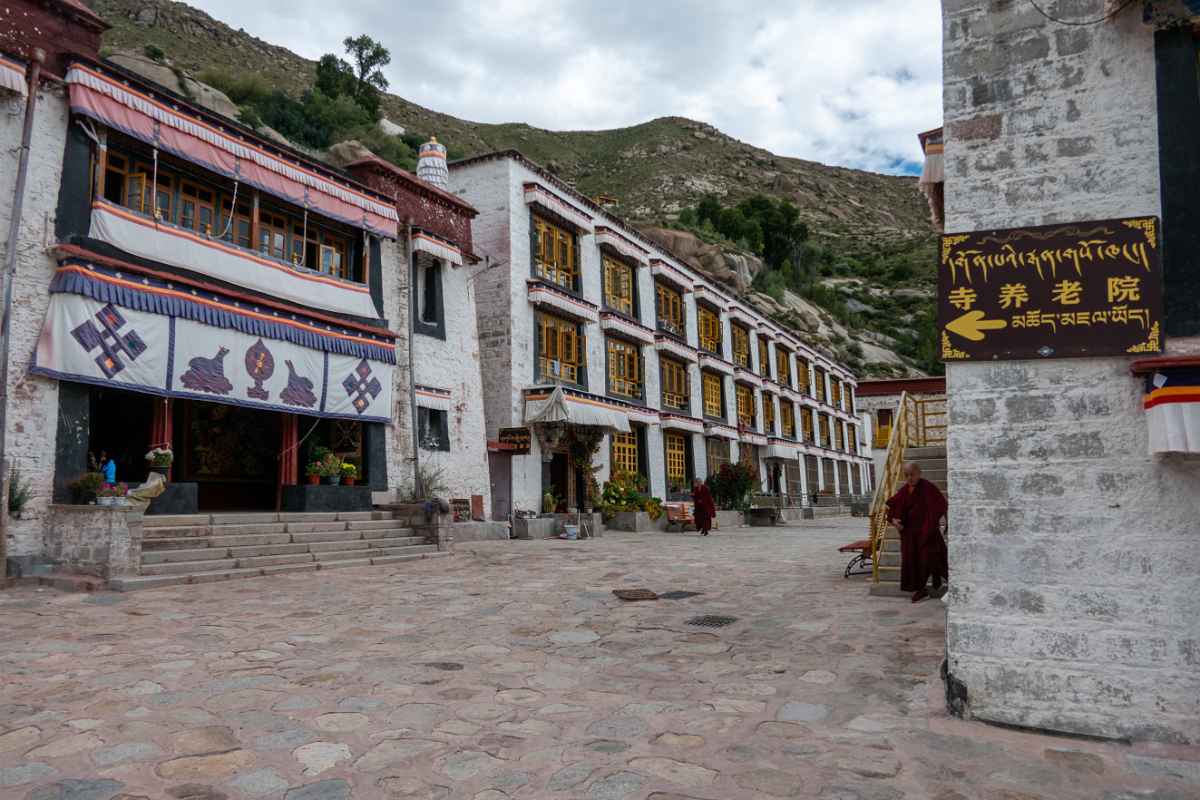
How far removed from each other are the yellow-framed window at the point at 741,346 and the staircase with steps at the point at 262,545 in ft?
65.9

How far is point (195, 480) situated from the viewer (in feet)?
45.4

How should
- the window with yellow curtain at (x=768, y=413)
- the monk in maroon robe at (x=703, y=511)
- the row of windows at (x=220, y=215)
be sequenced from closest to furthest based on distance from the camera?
1. the row of windows at (x=220, y=215)
2. the monk in maroon robe at (x=703, y=511)
3. the window with yellow curtain at (x=768, y=413)

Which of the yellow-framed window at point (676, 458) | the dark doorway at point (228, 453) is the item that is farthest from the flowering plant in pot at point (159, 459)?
the yellow-framed window at point (676, 458)

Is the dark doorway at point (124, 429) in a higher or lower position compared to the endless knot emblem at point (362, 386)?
lower

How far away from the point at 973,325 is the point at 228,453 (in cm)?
1348

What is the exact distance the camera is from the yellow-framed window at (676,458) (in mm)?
24625

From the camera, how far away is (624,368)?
911 inches

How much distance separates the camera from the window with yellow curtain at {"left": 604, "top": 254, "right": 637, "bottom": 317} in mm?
22828

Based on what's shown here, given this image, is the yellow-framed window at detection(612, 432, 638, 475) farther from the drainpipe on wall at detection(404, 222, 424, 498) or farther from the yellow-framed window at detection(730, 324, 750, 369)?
the yellow-framed window at detection(730, 324, 750, 369)

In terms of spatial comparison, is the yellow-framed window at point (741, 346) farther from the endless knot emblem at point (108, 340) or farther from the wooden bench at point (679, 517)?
the endless knot emblem at point (108, 340)

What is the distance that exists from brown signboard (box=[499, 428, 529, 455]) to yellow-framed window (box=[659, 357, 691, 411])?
7940 mm

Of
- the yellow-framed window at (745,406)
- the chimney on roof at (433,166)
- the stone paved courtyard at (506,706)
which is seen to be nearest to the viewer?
the stone paved courtyard at (506,706)

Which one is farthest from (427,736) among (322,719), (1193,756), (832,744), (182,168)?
(182,168)

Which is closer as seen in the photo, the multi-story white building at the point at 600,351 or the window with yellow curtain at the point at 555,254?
the multi-story white building at the point at 600,351
